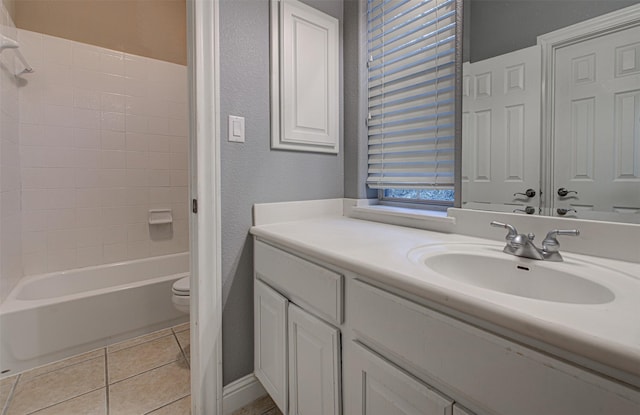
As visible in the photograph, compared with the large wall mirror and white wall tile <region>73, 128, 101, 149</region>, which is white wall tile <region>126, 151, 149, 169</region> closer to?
white wall tile <region>73, 128, 101, 149</region>

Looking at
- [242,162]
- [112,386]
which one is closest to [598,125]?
[242,162]

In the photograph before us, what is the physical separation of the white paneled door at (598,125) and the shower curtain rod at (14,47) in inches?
95.7

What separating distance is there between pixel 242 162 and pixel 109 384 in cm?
130

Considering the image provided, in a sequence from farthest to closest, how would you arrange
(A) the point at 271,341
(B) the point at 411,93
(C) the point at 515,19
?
(B) the point at 411,93 < (A) the point at 271,341 < (C) the point at 515,19

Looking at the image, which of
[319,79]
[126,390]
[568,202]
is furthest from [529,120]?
[126,390]

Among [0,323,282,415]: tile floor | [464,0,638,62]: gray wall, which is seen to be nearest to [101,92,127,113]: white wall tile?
[0,323,282,415]: tile floor

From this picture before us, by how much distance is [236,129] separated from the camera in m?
1.30

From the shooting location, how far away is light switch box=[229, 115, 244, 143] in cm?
129

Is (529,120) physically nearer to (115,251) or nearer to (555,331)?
(555,331)

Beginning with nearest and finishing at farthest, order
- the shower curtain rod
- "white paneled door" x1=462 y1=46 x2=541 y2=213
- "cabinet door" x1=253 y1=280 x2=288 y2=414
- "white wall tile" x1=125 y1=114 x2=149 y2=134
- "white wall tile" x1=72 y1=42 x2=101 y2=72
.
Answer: "white paneled door" x1=462 y1=46 x2=541 y2=213 → "cabinet door" x1=253 y1=280 x2=288 y2=414 → the shower curtain rod → "white wall tile" x1=72 y1=42 x2=101 y2=72 → "white wall tile" x1=125 y1=114 x2=149 y2=134

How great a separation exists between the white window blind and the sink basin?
1.54 ft

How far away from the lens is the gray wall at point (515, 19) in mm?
900

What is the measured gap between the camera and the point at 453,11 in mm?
1231

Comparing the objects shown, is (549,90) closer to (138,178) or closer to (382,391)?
(382,391)
